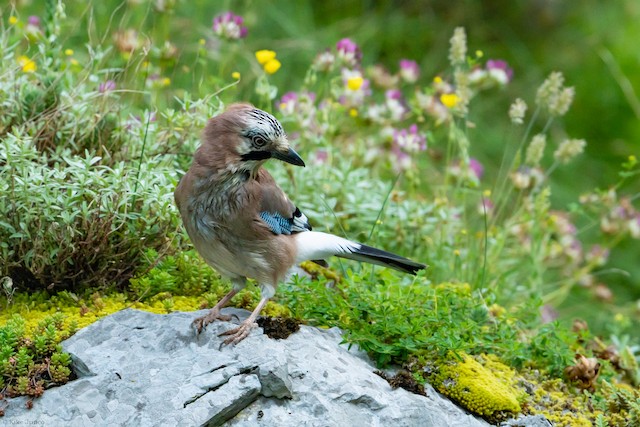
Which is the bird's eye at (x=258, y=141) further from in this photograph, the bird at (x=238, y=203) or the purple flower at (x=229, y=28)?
the purple flower at (x=229, y=28)

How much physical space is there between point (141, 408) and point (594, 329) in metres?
3.65

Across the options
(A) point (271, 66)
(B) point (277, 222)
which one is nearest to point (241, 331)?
(B) point (277, 222)

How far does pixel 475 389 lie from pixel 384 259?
2.35 ft

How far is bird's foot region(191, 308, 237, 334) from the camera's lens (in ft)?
11.2

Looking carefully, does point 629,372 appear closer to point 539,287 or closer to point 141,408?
point 539,287

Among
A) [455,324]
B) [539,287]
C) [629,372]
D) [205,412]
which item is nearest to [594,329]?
[539,287]

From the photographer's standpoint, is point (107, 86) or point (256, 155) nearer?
point (256, 155)

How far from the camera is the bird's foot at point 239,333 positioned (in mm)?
3328

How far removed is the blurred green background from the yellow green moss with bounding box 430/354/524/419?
11.1ft

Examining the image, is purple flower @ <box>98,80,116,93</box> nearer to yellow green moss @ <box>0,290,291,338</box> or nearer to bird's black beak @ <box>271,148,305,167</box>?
yellow green moss @ <box>0,290,291,338</box>

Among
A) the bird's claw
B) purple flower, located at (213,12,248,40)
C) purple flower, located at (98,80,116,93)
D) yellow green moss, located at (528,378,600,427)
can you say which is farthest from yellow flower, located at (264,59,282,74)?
yellow green moss, located at (528,378,600,427)

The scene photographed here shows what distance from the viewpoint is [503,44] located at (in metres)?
8.78

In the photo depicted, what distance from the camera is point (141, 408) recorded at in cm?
305

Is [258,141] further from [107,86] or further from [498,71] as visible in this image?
[498,71]
